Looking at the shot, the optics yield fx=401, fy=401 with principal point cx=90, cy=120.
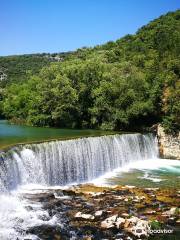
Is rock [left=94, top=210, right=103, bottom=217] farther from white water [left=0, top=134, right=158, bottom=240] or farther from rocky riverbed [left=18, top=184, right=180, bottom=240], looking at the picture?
white water [left=0, top=134, right=158, bottom=240]

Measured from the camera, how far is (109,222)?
12.7 metres

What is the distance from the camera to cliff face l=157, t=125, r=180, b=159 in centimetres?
2573

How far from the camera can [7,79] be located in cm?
8606

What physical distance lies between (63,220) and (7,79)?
76.0 metres

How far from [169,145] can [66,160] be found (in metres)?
9.12

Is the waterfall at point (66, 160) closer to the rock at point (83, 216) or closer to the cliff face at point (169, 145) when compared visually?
the cliff face at point (169, 145)

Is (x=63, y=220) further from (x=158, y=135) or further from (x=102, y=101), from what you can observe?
(x=102, y=101)

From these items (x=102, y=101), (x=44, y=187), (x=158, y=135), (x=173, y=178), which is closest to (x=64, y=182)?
(x=44, y=187)

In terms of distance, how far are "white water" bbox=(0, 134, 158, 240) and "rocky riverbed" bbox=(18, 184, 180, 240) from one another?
515mm

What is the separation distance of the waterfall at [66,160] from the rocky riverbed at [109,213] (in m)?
1.48

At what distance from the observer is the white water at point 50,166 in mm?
13000

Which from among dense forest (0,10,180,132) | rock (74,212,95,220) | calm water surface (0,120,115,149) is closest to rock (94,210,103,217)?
rock (74,212,95,220)

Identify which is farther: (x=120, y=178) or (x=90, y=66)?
(x=90, y=66)

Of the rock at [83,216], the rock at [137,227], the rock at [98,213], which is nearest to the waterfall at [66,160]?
the rock at [83,216]
